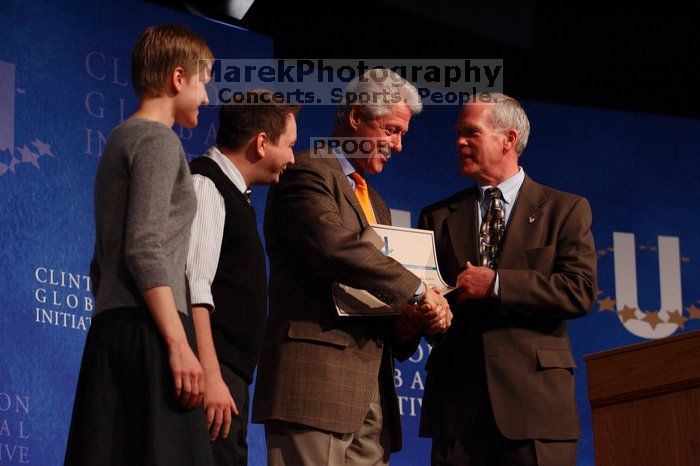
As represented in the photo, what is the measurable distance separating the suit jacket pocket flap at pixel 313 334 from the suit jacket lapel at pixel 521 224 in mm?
673

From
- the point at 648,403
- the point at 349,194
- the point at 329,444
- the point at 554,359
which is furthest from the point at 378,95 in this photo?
the point at 648,403

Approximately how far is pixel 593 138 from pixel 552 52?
546 millimetres

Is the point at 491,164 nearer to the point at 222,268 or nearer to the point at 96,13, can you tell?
the point at 222,268

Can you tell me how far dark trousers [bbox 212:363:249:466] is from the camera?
248 centimetres

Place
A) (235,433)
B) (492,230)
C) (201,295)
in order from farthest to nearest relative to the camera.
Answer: (492,230) → (235,433) → (201,295)

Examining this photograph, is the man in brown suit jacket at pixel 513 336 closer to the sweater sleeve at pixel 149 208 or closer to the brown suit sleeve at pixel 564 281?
the brown suit sleeve at pixel 564 281

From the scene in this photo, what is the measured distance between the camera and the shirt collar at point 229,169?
8.93 feet

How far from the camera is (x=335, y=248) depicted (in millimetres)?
2838

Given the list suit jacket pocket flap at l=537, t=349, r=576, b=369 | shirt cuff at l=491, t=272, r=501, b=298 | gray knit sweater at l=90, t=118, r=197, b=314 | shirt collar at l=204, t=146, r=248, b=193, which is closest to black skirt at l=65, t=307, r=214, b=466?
gray knit sweater at l=90, t=118, r=197, b=314

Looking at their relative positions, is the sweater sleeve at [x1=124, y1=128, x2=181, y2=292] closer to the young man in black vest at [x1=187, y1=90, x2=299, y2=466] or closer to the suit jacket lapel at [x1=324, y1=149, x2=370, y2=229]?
the young man in black vest at [x1=187, y1=90, x2=299, y2=466]

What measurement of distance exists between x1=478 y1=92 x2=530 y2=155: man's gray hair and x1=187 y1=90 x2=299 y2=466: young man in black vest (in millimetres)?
1091

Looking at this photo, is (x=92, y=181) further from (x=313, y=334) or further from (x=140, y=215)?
(x=140, y=215)

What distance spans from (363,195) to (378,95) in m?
0.32

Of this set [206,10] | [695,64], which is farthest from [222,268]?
[695,64]
